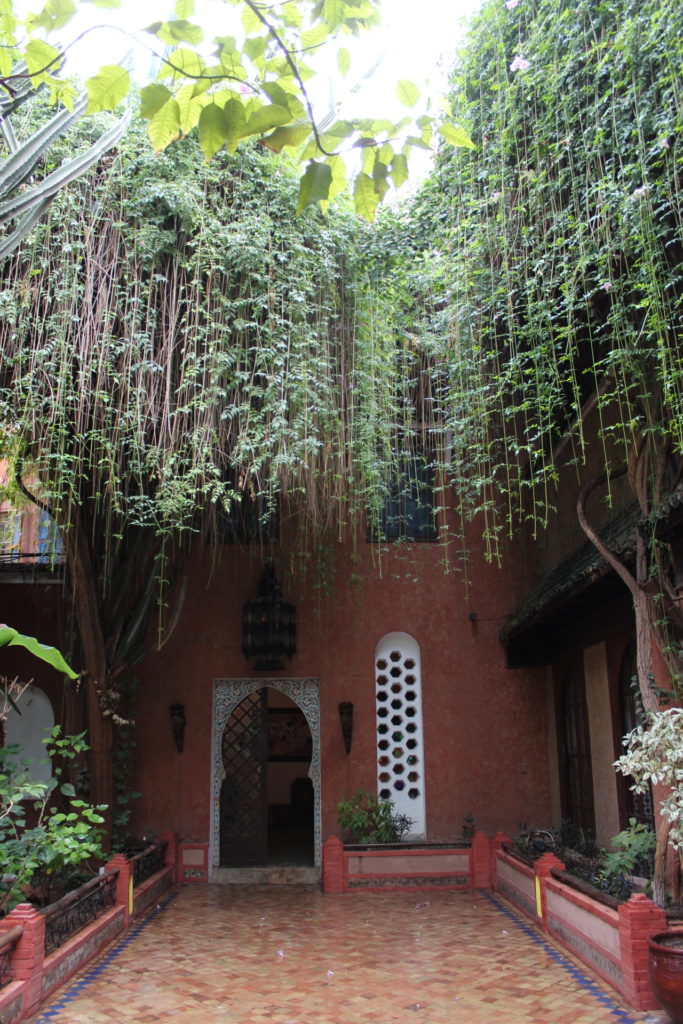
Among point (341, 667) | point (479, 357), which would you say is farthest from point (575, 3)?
point (341, 667)

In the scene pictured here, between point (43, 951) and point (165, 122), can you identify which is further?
point (43, 951)

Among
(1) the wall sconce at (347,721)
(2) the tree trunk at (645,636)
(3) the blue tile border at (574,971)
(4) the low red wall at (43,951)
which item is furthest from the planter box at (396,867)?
(2) the tree trunk at (645,636)

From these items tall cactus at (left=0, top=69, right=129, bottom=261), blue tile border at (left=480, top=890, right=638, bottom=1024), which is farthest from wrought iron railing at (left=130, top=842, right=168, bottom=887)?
tall cactus at (left=0, top=69, right=129, bottom=261)

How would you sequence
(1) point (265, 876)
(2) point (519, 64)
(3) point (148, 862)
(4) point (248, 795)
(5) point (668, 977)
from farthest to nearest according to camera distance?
(4) point (248, 795) → (1) point (265, 876) → (3) point (148, 862) → (2) point (519, 64) → (5) point (668, 977)

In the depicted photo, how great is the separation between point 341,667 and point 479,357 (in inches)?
166

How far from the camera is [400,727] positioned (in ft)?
32.3

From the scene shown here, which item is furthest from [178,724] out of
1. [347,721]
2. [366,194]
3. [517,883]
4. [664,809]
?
[366,194]

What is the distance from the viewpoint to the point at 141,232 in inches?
287

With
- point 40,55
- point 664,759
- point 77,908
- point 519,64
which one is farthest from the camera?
point 519,64

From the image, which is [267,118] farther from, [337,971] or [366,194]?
[337,971]

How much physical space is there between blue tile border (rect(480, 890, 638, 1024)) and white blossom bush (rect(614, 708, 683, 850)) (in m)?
1.00

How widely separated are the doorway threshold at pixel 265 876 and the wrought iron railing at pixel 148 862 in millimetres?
741

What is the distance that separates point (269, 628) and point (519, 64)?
245 inches

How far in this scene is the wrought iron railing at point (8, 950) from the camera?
4711 millimetres
